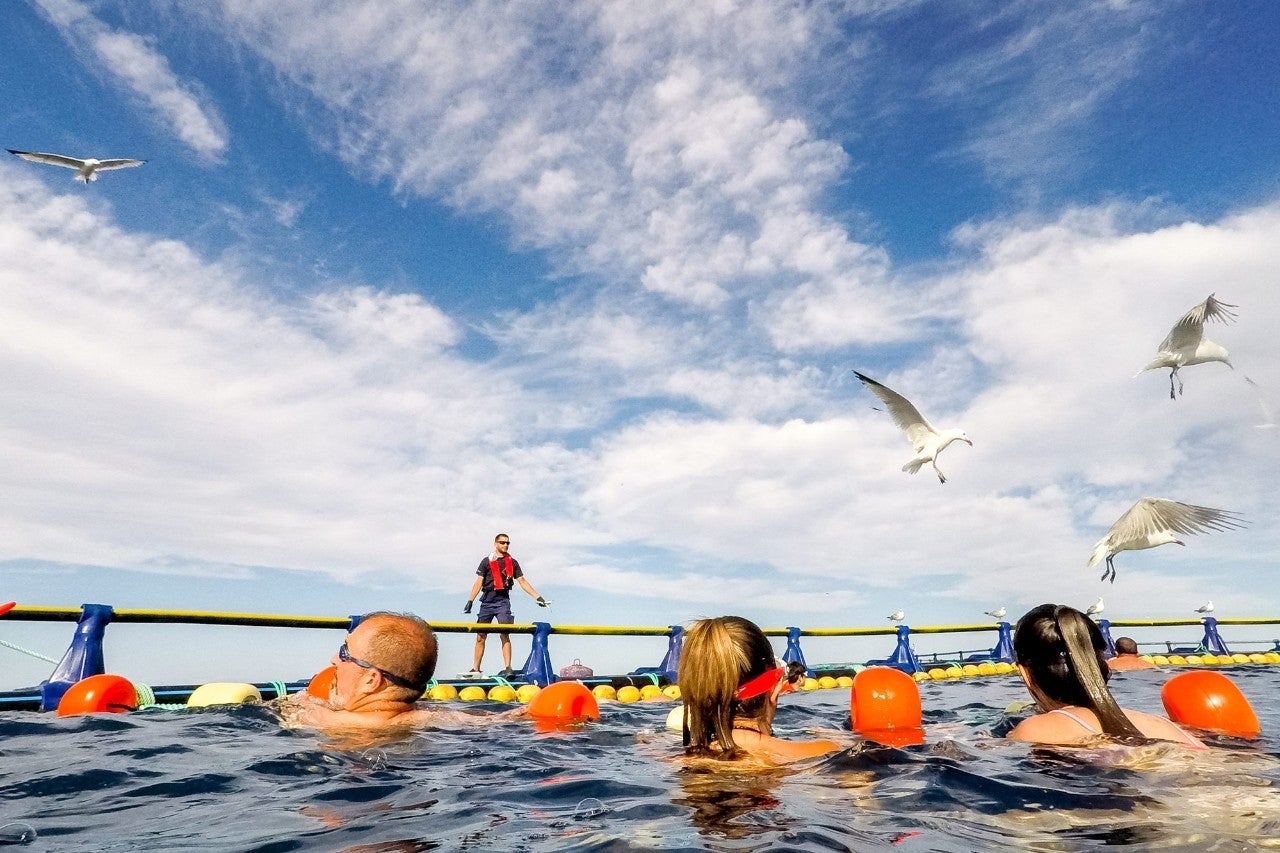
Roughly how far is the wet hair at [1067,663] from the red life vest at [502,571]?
10.3 m

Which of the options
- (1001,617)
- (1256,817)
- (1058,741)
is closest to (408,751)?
(1058,741)

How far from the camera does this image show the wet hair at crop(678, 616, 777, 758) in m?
4.38

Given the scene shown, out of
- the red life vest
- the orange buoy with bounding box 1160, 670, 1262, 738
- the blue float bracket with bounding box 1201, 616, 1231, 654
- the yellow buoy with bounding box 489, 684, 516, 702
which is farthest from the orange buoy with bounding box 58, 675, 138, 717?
the blue float bracket with bounding box 1201, 616, 1231, 654

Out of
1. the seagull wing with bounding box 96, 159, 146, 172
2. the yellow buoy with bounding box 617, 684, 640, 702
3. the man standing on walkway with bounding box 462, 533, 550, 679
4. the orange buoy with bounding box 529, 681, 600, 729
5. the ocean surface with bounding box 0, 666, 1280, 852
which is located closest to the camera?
the ocean surface with bounding box 0, 666, 1280, 852

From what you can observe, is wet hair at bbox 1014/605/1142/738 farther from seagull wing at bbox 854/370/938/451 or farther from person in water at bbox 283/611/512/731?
seagull wing at bbox 854/370/938/451

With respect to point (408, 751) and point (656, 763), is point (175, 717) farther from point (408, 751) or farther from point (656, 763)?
point (656, 763)

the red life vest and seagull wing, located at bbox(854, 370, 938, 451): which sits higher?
seagull wing, located at bbox(854, 370, 938, 451)

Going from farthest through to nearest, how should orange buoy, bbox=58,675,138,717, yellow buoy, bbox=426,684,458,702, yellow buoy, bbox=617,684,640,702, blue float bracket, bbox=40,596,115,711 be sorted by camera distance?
1. yellow buoy, bbox=617,684,640,702
2. yellow buoy, bbox=426,684,458,702
3. blue float bracket, bbox=40,596,115,711
4. orange buoy, bbox=58,675,138,717

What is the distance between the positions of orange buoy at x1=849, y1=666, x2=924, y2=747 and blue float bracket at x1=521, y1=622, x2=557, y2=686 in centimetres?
667

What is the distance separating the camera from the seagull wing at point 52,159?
15141 mm

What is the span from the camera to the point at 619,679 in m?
12.9

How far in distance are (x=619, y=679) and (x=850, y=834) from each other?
32.9 ft

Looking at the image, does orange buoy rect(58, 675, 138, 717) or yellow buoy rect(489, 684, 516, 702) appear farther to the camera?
yellow buoy rect(489, 684, 516, 702)

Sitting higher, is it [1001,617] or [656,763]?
[1001,617]
